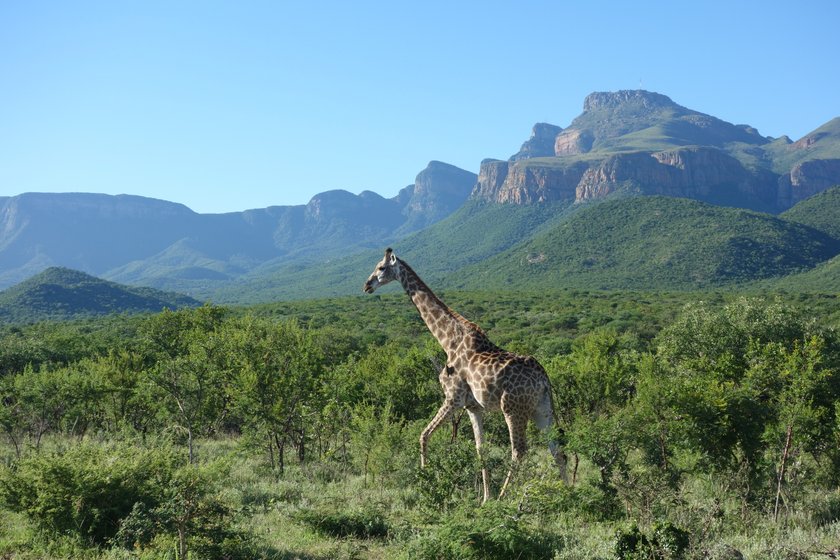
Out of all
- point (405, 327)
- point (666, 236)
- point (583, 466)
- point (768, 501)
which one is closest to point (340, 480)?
point (583, 466)

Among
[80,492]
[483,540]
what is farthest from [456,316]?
[80,492]

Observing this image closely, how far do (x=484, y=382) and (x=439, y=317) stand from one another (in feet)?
5.47

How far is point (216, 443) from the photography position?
63.1ft

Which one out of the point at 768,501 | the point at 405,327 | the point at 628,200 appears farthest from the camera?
the point at 628,200

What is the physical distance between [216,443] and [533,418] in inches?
515

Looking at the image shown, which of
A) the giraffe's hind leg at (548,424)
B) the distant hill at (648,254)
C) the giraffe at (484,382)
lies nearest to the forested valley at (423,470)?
the giraffe's hind leg at (548,424)

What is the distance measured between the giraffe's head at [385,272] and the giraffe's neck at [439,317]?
12 centimetres

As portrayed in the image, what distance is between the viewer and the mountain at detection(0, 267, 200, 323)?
3893 inches

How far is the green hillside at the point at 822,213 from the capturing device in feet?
386

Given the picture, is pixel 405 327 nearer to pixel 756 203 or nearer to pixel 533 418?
pixel 533 418

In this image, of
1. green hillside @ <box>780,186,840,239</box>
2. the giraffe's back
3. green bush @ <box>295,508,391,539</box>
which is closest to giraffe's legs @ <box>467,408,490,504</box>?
the giraffe's back

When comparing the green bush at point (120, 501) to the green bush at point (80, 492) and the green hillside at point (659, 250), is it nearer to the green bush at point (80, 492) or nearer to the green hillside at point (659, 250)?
the green bush at point (80, 492)

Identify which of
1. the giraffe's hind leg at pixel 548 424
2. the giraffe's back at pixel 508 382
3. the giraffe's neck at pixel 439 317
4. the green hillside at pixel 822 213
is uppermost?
the green hillside at pixel 822 213

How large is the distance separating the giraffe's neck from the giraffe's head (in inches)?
4.7
